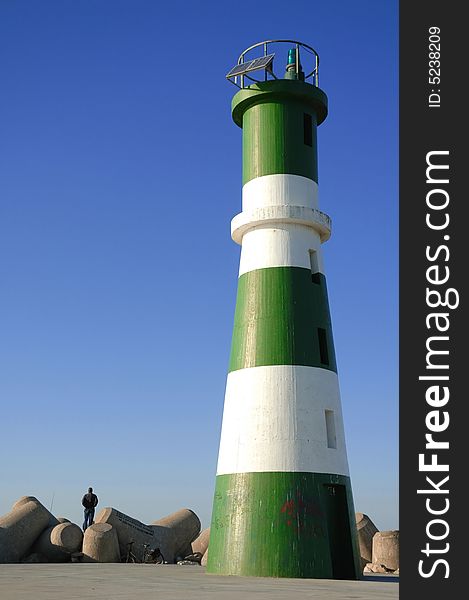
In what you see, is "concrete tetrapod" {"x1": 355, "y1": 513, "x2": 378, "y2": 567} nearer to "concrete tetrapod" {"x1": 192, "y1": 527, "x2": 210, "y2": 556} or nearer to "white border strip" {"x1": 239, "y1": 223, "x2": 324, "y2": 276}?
"concrete tetrapod" {"x1": 192, "y1": 527, "x2": 210, "y2": 556}

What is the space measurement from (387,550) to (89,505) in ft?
31.5

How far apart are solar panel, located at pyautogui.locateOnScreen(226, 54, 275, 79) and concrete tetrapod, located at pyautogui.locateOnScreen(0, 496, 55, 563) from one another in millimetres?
13829

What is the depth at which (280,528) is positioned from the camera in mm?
16578

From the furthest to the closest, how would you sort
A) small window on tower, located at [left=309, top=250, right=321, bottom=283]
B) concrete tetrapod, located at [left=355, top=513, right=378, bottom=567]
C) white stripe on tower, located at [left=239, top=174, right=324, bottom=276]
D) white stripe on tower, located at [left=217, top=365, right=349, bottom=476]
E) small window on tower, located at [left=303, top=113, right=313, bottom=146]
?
1. concrete tetrapod, located at [left=355, top=513, right=378, bottom=567]
2. small window on tower, located at [left=303, top=113, right=313, bottom=146]
3. small window on tower, located at [left=309, top=250, right=321, bottom=283]
4. white stripe on tower, located at [left=239, top=174, right=324, bottom=276]
5. white stripe on tower, located at [left=217, top=365, right=349, bottom=476]

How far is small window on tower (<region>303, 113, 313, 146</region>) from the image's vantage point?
1947 cm

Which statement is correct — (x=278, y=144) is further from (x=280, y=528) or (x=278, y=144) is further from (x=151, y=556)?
(x=151, y=556)

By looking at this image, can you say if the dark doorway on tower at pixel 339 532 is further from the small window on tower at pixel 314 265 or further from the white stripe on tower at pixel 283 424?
the small window on tower at pixel 314 265

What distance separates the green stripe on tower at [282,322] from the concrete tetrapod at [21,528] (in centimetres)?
921

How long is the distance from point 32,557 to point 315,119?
47.2ft

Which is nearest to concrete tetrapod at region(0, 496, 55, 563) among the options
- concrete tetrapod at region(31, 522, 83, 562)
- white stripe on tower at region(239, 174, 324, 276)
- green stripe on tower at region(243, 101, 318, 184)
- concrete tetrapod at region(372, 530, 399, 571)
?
concrete tetrapod at region(31, 522, 83, 562)

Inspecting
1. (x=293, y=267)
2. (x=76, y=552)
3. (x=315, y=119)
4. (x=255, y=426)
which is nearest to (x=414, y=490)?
(x=255, y=426)

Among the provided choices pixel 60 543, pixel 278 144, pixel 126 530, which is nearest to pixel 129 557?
pixel 126 530

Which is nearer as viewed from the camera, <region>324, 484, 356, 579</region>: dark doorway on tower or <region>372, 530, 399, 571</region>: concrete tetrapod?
<region>324, 484, 356, 579</region>: dark doorway on tower

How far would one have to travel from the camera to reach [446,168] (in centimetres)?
1063
